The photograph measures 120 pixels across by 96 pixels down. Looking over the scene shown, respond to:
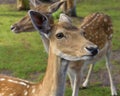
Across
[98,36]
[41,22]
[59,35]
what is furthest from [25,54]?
[59,35]

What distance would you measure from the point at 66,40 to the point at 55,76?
43cm

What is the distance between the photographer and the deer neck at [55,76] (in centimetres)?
409

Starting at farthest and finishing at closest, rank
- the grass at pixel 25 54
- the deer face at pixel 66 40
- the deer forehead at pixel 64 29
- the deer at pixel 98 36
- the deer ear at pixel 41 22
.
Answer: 1. the grass at pixel 25 54
2. the deer at pixel 98 36
3. the deer ear at pixel 41 22
4. the deer forehead at pixel 64 29
5. the deer face at pixel 66 40

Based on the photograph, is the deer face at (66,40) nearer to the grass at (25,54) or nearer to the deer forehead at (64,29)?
the deer forehead at (64,29)

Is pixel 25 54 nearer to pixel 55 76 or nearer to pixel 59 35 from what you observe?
pixel 55 76

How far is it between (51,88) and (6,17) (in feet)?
29.1

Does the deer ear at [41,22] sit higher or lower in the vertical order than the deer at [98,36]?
higher

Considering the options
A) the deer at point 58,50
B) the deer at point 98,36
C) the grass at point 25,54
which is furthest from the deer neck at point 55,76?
the grass at point 25,54

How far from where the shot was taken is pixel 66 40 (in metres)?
3.96

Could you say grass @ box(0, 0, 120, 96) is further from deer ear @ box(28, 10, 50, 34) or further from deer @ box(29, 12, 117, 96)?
deer ear @ box(28, 10, 50, 34)

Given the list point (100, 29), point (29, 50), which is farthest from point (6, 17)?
point (100, 29)

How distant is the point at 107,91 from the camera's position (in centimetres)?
698

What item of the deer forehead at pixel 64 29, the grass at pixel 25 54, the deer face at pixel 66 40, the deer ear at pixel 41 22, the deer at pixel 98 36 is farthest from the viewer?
the grass at pixel 25 54

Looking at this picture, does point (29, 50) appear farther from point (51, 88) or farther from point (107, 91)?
point (51, 88)
